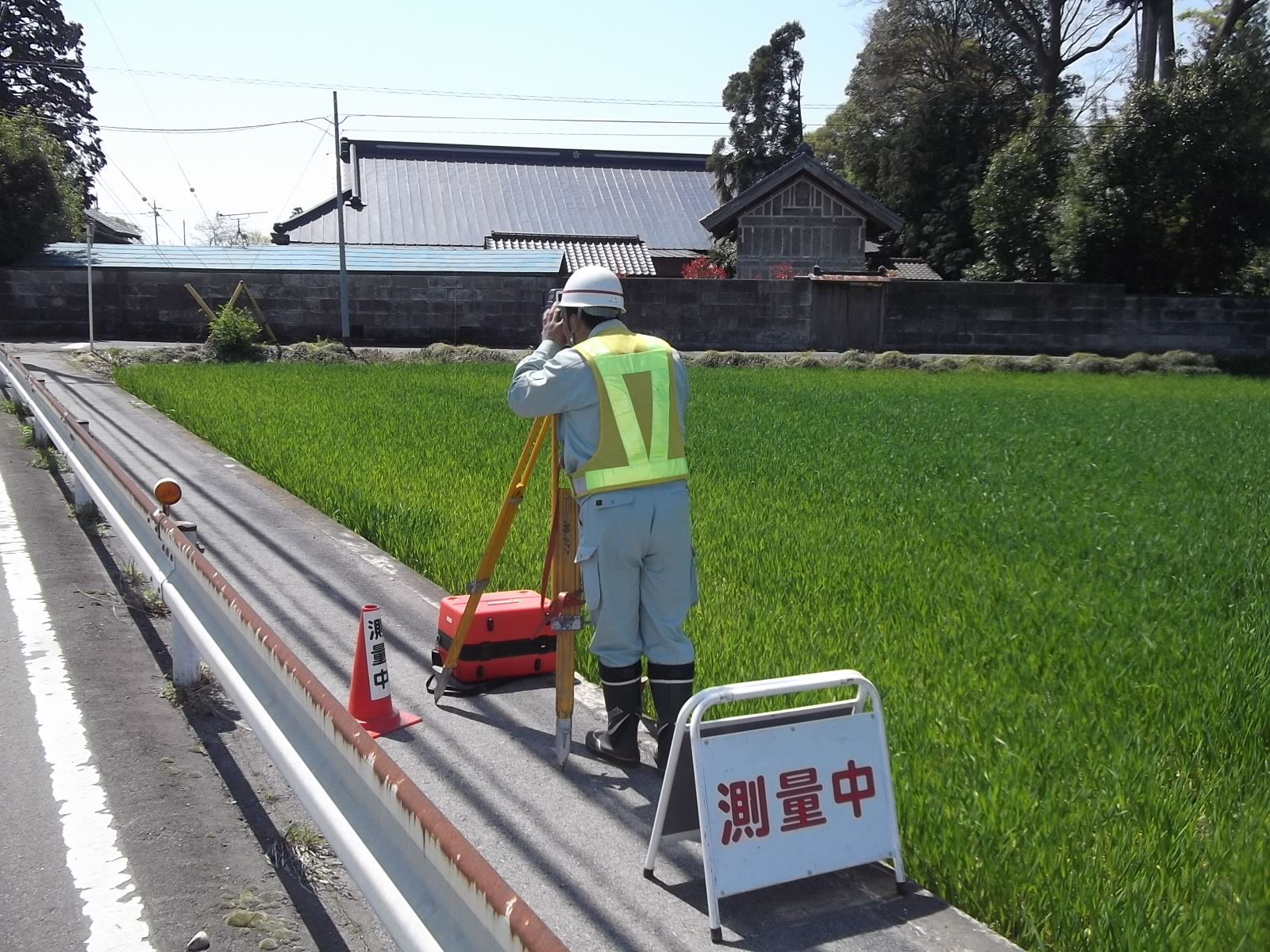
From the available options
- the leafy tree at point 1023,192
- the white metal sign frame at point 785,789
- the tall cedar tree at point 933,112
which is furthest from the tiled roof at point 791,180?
the white metal sign frame at point 785,789

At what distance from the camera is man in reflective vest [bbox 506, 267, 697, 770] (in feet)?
13.3

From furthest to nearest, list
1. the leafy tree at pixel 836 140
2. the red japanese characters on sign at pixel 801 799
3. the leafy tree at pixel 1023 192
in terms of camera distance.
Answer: the leafy tree at pixel 836 140 < the leafy tree at pixel 1023 192 < the red japanese characters on sign at pixel 801 799

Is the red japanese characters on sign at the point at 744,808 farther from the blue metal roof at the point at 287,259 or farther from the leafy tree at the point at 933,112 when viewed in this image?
the leafy tree at the point at 933,112

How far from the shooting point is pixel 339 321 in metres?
25.1

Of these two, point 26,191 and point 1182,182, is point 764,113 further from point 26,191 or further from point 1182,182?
point 26,191

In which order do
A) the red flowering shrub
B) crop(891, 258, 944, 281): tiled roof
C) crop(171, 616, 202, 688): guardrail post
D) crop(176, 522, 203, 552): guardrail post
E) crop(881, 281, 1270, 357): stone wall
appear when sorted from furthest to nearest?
1. crop(891, 258, 944, 281): tiled roof
2. the red flowering shrub
3. crop(881, 281, 1270, 357): stone wall
4. crop(171, 616, 202, 688): guardrail post
5. crop(176, 522, 203, 552): guardrail post

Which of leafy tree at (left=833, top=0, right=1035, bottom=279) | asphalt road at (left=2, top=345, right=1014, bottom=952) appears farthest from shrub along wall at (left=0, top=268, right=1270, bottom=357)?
asphalt road at (left=2, top=345, right=1014, bottom=952)

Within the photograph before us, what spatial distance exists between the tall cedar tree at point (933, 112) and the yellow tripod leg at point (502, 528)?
34.5 metres

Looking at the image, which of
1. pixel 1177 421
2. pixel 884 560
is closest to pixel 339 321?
pixel 1177 421

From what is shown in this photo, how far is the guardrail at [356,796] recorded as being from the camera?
2094 millimetres

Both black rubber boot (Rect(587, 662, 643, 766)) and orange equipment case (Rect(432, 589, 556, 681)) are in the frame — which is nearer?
black rubber boot (Rect(587, 662, 643, 766))

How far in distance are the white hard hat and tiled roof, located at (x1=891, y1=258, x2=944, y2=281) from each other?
31.8 metres

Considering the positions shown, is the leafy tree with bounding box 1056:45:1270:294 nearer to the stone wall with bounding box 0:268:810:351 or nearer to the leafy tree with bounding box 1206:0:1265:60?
the leafy tree with bounding box 1206:0:1265:60

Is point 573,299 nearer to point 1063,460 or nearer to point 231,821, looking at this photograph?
point 231,821
